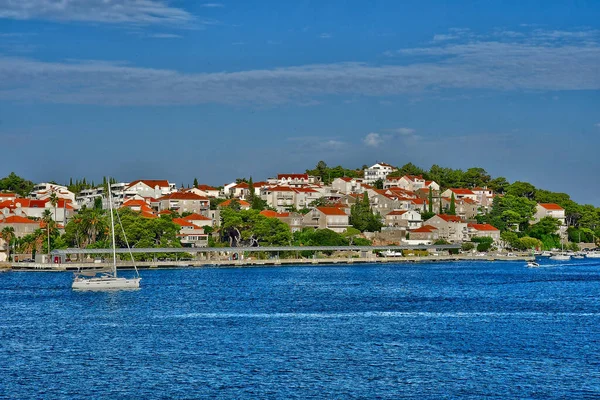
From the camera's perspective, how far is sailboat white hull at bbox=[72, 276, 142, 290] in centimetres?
5628

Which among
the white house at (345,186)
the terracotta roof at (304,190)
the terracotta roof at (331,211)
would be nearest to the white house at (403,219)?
the terracotta roof at (331,211)

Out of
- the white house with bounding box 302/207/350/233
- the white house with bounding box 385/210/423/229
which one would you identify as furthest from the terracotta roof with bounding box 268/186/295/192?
the white house with bounding box 302/207/350/233

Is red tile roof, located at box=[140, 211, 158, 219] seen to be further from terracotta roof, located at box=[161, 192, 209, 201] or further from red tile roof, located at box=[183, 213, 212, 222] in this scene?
terracotta roof, located at box=[161, 192, 209, 201]

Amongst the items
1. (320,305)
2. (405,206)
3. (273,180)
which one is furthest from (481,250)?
(320,305)

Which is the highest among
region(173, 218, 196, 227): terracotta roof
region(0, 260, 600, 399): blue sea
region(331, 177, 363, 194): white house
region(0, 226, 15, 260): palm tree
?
region(331, 177, 363, 194): white house

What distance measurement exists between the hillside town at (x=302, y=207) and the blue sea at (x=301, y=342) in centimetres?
3704

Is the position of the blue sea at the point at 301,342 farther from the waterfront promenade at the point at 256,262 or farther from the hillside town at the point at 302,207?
the hillside town at the point at 302,207

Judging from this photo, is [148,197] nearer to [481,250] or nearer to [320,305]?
[481,250]

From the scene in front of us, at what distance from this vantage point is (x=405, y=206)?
11844 cm

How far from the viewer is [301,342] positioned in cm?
3325

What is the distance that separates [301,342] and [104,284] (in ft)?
84.4

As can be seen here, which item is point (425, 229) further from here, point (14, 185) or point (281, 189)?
point (14, 185)

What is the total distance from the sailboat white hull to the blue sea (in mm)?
841

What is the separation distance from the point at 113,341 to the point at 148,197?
8721cm
